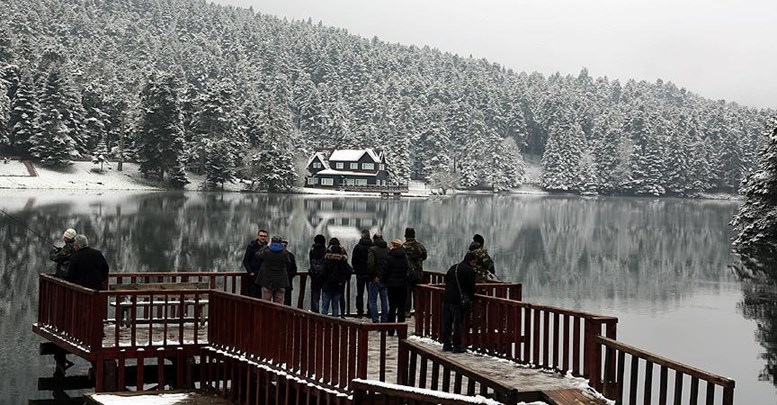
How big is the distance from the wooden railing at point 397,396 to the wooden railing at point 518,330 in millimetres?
2896

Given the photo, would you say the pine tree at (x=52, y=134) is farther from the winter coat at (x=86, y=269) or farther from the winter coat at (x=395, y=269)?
the winter coat at (x=395, y=269)

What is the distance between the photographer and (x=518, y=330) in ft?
46.5

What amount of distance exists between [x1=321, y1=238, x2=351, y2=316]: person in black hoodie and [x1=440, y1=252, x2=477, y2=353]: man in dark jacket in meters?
3.36

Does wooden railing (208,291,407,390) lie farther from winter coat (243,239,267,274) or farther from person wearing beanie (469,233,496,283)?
person wearing beanie (469,233,496,283)

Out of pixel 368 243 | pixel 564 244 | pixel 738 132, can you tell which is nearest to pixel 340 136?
pixel 738 132

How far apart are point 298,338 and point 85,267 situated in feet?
17.0

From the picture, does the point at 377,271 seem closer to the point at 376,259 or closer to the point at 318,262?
the point at 376,259

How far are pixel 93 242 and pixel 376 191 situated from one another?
91480mm

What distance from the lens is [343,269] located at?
1759 centimetres

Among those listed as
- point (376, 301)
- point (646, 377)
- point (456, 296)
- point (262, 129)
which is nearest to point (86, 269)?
point (376, 301)

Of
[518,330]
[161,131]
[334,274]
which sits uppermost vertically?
[161,131]

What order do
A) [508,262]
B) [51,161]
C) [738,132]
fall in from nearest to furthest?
1. [508,262]
2. [51,161]
3. [738,132]

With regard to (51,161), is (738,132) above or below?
above

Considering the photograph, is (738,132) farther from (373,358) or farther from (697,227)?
(373,358)
